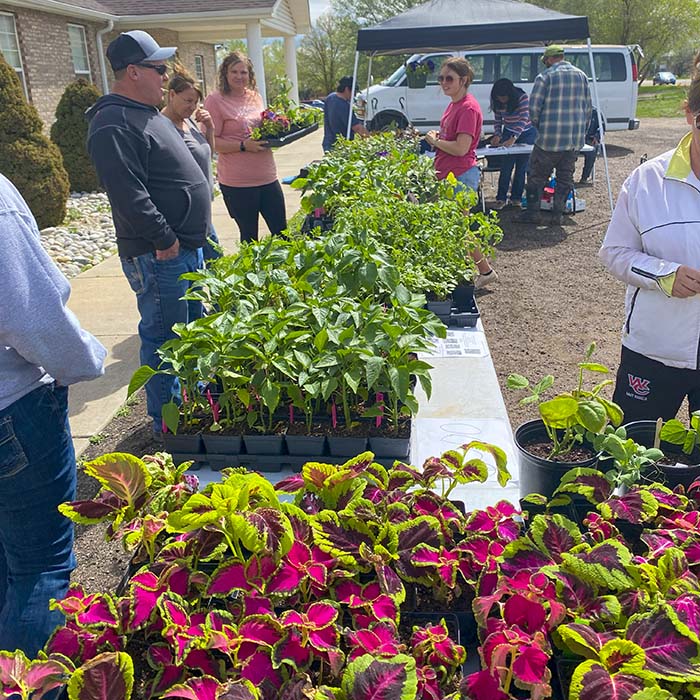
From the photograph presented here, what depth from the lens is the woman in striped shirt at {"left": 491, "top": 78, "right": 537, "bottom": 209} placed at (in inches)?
356

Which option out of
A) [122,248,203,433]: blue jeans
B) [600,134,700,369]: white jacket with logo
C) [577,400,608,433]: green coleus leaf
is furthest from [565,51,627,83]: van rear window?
[577,400,608,433]: green coleus leaf

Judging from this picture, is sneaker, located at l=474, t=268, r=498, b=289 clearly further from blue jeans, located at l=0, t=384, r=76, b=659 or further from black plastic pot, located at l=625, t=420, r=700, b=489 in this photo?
blue jeans, located at l=0, t=384, r=76, b=659

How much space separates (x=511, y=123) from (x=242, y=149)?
5.37 m

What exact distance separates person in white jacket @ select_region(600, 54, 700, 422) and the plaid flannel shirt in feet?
19.6

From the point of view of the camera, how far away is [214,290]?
8.30 feet

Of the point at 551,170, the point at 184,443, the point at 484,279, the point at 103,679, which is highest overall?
the point at 103,679

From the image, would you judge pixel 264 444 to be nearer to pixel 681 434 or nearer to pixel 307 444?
pixel 307 444

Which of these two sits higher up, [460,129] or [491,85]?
[460,129]

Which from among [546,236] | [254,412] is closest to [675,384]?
[254,412]

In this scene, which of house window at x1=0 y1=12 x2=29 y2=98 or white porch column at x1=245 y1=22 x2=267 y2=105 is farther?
white porch column at x1=245 y1=22 x2=267 y2=105

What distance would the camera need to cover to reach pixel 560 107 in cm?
774

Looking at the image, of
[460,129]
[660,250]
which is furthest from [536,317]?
[660,250]

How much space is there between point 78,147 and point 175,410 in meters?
10.7

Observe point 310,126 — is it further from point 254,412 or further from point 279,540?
point 279,540
